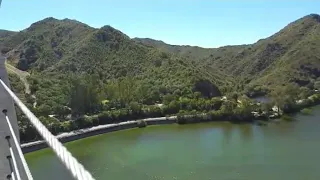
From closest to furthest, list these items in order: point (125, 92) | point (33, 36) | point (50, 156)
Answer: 1. point (50, 156)
2. point (125, 92)
3. point (33, 36)

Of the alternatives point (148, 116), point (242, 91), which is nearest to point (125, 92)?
point (148, 116)

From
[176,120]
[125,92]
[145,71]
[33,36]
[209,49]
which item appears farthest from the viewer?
[209,49]

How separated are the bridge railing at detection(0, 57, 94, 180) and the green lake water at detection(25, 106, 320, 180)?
7.24 metres

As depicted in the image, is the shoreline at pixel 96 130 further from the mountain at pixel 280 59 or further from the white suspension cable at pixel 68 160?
the mountain at pixel 280 59

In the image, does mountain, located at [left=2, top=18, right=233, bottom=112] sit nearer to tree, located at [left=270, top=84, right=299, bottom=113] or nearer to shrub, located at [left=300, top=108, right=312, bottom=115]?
A: tree, located at [left=270, top=84, right=299, bottom=113]

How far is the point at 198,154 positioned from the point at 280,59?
25306 mm

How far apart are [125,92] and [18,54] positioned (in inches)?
520

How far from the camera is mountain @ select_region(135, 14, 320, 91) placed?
99.1 feet

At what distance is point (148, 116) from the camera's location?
59.2 ft

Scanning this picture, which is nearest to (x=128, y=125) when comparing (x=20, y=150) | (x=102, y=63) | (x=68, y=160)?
A: (x=102, y=63)

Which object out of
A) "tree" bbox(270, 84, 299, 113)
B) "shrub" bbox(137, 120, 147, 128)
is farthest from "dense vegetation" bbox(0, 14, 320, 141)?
"shrub" bbox(137, 120, 147, 128)

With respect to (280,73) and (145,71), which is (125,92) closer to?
(145,71)

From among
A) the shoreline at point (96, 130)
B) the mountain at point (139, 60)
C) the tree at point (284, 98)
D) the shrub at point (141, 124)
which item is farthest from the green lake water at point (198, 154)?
the mountain at point (139, 60)

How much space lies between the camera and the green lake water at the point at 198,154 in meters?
9.96
